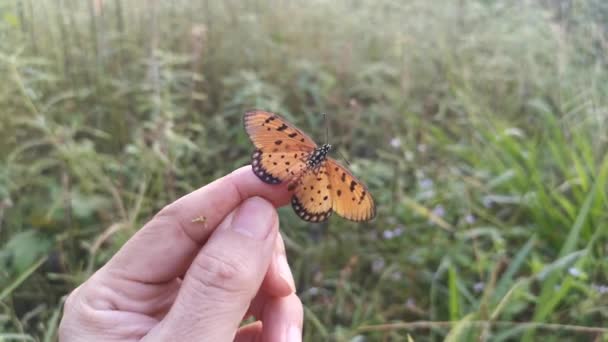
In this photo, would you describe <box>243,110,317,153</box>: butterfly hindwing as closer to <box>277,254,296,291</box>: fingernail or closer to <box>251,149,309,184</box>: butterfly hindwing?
<box>251,149,309,184</box>: butterfly hindwing

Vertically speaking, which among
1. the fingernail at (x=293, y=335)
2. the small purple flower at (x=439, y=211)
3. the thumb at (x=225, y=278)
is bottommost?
the small purple flower at (x=439, y=211)

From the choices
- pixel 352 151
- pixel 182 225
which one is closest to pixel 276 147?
pixel 182 225

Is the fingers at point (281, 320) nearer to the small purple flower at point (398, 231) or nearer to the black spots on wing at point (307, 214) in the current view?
the black spots on wing at point (307, 214)

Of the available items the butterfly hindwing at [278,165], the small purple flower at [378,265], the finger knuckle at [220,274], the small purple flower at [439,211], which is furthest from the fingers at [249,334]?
the small purple flower at [439,211]

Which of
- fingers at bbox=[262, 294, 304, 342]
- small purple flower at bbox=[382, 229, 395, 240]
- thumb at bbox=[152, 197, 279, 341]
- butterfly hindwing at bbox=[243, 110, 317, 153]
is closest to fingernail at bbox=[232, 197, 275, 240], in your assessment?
thumb at bbox=[152, 197, 279, 341]

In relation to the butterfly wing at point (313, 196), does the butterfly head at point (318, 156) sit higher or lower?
higher

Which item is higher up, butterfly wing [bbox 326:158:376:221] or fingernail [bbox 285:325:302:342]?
butterfly wing [bbox 326:158:376:221]
